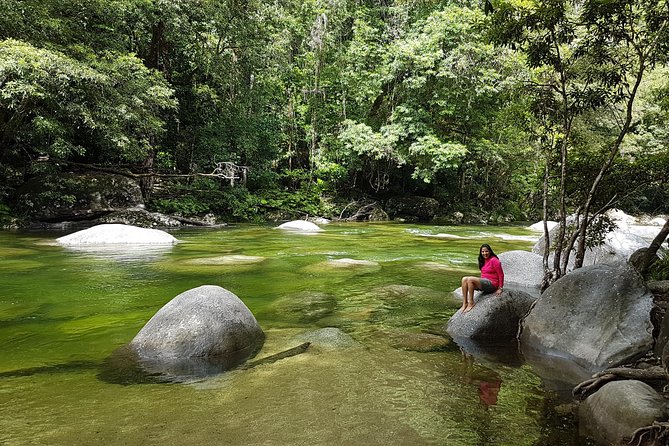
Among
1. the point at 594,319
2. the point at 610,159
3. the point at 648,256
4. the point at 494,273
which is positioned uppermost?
the point at 610,159

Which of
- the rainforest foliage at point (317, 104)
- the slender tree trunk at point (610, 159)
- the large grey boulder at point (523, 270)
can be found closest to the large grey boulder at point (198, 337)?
the slender tree trunk at point (610, 159)

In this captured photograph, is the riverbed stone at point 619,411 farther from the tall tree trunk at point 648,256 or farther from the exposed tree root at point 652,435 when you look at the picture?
the tall tree trunk at point 648,256

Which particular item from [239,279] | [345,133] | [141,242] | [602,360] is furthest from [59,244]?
[345,133]

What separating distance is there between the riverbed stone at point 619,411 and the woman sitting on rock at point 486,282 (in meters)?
2.50

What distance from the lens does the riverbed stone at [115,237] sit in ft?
43.2

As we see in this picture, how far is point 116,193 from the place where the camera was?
18.8m

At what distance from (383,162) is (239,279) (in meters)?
21.5

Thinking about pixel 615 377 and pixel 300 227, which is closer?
pixel 615 377

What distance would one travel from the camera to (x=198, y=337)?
4.91 meters

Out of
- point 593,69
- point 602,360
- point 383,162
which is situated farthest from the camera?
point 383,162

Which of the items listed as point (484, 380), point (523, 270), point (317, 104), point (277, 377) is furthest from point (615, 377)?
point (317, 104)

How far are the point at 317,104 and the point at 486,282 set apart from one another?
24032 millimetres

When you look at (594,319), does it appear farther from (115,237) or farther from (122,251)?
(115,237)

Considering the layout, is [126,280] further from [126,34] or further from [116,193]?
[126,34]
